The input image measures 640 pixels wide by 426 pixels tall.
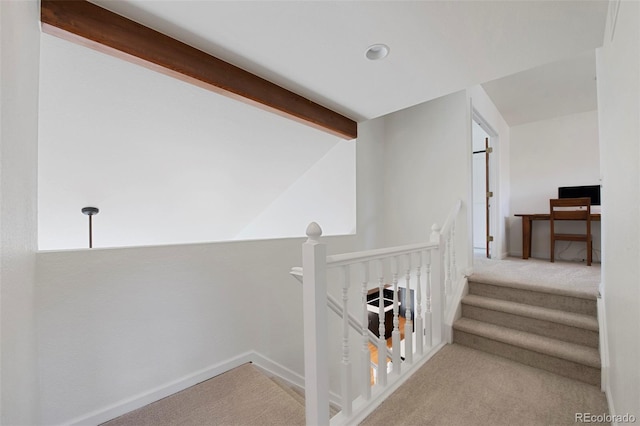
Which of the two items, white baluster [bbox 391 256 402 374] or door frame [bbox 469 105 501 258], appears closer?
white baluster [bbox 391 256 402 374]

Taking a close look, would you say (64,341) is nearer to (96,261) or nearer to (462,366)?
(96,261)

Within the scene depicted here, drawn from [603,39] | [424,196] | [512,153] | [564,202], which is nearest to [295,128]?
[424,196]

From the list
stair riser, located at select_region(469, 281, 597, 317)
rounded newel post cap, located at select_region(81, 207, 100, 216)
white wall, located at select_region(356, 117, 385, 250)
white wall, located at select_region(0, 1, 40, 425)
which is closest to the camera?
white wall, located at select_region(0, 1, 40, 425)

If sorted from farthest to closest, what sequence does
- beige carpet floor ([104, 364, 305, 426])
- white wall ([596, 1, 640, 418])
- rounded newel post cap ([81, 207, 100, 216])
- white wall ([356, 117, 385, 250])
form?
white wall ([356, 117, 385, 250]) → rounded newel post cap ([81, 207, 100, 216]) → beige carpet floor ([104, 364, 305, 426]) → white wall ([596, 1, 640, 418])

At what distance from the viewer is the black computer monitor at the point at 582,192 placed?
364cm

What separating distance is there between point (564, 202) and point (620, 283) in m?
3.00

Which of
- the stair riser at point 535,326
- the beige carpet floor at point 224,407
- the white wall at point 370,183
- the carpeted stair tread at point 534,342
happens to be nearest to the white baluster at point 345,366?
the beige carpet floor at point 224,407

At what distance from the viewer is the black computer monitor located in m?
3.64

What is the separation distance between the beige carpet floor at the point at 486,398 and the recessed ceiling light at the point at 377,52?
2.14 m

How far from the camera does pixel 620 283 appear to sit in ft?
3.65

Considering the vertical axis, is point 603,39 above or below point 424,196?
above

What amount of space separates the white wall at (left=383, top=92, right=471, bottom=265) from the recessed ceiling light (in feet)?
5.53

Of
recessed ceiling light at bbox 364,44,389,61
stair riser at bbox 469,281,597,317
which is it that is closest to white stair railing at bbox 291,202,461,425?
stair riser at bbox 469,281,597,317

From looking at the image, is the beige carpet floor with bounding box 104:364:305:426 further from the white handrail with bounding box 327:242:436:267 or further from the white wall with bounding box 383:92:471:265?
the white wall with bounding box 383:92:471:265
